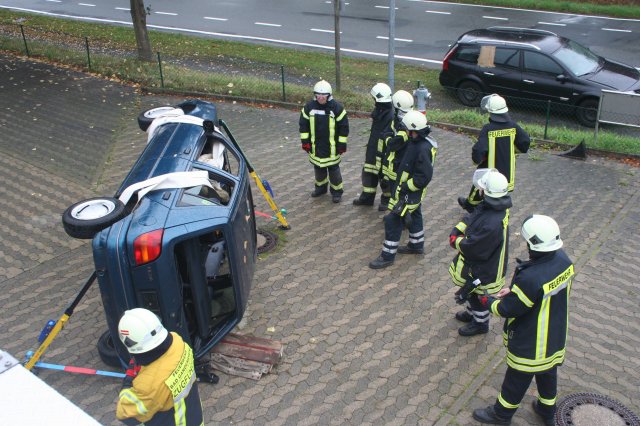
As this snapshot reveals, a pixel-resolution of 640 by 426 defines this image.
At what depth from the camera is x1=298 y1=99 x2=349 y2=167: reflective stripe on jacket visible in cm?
830

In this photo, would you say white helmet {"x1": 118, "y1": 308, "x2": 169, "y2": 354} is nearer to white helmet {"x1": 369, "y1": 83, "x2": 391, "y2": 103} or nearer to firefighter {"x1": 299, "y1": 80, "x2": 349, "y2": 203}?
firefighter {"x1": 299, "y1": 80, "x2": 349, "y2": 203}

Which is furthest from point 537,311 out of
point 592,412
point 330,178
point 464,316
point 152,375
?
point 330,178

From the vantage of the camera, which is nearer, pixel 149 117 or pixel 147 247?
pixel 147 247

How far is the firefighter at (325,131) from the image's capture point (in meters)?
8.27

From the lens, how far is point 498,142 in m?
7.68

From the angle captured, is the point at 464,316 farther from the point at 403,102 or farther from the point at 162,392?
the point at 162,392

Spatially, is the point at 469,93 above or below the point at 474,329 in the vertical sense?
above

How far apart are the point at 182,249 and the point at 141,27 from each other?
1111cm

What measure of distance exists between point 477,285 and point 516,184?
163 inches

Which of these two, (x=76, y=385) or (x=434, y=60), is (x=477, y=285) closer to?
(x=76, y=385)

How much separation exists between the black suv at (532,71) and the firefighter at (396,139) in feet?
19.0

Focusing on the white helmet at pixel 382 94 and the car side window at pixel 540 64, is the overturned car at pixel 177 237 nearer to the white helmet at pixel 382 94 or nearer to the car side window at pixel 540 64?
the white helmet at pixel 382 94

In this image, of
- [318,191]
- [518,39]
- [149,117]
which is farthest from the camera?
[518,39]

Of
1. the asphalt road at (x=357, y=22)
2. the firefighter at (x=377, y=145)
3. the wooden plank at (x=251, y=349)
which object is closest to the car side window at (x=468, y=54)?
the asphalt road at (x=357, y=22)
